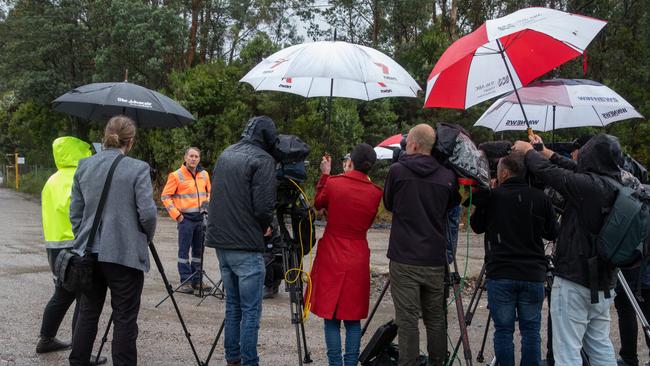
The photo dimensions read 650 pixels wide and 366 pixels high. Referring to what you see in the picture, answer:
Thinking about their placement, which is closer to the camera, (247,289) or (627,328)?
(247,289)

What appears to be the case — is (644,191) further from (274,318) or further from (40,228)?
(40,228)

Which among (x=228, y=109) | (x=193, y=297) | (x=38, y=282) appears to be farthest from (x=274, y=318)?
(x=228, y=109)

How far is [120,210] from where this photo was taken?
14.5 feet

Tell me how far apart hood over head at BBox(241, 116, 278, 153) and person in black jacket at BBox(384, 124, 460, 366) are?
1.05 m

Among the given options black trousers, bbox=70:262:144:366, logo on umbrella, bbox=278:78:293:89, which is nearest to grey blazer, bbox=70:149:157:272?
black trousers, bbox=70:262:144:366

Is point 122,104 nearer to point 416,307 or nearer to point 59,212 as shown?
point 59,212

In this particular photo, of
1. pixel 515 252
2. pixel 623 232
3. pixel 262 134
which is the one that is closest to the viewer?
pixel 623 232

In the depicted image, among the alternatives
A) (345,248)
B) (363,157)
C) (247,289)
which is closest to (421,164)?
(363,157)

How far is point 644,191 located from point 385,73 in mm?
2496

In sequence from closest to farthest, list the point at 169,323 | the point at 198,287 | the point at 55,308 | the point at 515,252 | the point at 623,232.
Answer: the point at 623,232 → the point at 515,252 → the point at 55,308 → the point at 169,323 → the point at 198,287

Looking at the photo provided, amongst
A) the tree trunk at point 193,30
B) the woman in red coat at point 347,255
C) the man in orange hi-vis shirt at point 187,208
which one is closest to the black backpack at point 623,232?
the woman in red coat at point 347,255

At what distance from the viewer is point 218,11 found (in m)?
31.4

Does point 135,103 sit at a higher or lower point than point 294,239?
higher

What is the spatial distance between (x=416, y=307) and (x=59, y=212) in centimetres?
329
